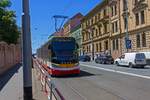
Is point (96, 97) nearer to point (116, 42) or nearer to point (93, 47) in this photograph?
point (116, 42)

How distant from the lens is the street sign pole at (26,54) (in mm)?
9898

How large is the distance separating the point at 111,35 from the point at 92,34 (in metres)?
20.8

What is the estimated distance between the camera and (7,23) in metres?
38.4

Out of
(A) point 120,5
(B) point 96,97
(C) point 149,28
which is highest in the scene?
(A) point 120,5

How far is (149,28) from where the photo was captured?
181ft

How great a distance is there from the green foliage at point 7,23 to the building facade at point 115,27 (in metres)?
21.7

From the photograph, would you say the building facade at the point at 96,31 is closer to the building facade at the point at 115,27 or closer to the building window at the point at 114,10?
the building facade at the point at 115,27

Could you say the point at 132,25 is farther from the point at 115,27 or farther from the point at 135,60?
the point at 135,60

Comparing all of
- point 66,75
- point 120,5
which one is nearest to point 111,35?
point 120,5

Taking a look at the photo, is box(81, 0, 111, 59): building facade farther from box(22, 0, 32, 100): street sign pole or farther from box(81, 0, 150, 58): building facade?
box(22, 0, 32, 100): street sign pole

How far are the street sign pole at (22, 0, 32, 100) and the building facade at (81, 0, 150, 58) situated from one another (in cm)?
4698

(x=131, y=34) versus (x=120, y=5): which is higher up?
(x=120, y=5)

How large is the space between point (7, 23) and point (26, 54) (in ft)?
95.6

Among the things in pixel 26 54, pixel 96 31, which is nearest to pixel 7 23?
pixel 26 54
